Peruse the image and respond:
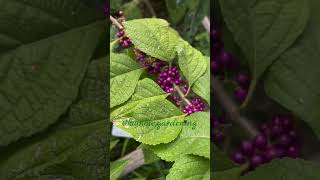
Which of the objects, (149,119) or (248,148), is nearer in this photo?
(149,119)

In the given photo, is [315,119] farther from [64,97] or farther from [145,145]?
[64,97]

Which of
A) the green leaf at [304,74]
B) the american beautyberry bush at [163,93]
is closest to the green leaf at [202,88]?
the american beautyberry bush at [163,93]

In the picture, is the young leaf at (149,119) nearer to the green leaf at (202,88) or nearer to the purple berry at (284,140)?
the green leaf at (202,88)

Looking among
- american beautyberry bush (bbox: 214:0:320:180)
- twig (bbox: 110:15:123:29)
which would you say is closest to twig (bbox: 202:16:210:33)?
american beautyberry bush (bbox: 214:0:320:180)

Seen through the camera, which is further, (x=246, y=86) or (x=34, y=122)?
(x=246, y=86)

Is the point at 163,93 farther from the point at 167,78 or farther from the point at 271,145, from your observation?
the point at 271,145

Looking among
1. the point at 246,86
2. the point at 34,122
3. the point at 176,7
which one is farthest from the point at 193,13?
the point at 34,122

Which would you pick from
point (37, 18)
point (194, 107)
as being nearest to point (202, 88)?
point (194, 107)
